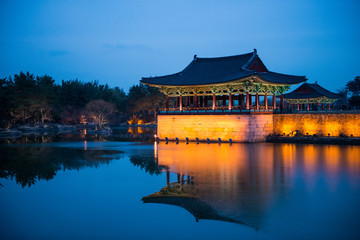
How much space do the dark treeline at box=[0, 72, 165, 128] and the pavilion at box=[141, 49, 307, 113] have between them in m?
26.5

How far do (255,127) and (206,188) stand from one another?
19.5 m

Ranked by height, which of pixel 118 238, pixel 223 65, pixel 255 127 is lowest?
pixel 118 238

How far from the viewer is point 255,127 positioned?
109 feet

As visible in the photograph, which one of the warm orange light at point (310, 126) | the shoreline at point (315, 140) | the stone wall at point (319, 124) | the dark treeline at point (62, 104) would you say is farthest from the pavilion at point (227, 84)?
the dark treeline at point (62, 104)

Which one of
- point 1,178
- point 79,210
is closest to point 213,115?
point 1,178

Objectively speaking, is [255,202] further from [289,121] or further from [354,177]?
[289,121]

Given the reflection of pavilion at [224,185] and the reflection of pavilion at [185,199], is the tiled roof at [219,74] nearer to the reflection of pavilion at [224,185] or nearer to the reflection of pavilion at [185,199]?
the reflection of pavilion at [224,185]

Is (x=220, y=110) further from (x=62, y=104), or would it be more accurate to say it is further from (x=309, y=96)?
(x=62, y=104)

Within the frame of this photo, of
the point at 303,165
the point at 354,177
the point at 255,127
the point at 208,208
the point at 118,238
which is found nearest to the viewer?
the point at 118,238

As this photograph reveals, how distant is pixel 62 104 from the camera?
7469 centimetres

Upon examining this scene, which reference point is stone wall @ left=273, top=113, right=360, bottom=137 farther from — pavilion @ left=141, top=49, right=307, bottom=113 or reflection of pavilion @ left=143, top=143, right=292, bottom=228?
reflection of pavilion @ left=143, top=143, right=292, bottom=228

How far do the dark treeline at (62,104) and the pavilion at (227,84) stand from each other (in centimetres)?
2646

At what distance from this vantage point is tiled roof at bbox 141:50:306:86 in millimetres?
35375

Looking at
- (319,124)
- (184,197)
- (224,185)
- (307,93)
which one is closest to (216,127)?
(319,124)
